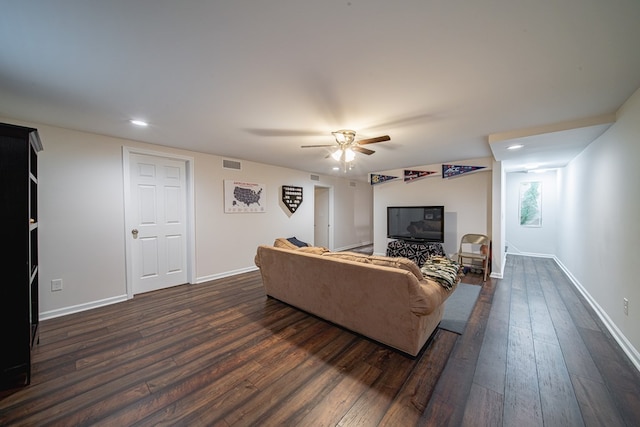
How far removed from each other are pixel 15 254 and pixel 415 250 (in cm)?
547

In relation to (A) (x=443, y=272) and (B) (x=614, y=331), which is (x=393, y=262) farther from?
(B) (x=614, y=331)

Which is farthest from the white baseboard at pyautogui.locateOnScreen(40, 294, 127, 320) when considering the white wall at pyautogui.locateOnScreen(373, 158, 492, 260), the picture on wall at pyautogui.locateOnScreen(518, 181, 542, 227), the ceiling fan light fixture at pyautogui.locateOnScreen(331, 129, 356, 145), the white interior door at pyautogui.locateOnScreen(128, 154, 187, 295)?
the picture on wall at pyautogui.locateOnScreen(518, 181, 542, 227)

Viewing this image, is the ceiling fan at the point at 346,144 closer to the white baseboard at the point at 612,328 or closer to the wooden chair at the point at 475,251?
the white baseboard at the point at 612,328

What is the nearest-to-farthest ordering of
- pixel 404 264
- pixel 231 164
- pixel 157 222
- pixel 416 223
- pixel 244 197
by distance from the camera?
pixel 404 264 → pixel 157 222 → pixel 231 164 → pixel 244 197 → pixel 416 223

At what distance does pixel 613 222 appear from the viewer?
2473 mm

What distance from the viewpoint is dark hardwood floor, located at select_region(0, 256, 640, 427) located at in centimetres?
149

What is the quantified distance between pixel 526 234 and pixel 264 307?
22.6 feet

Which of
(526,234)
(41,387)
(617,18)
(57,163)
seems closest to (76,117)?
(57,163)

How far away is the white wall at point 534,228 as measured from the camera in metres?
5.83

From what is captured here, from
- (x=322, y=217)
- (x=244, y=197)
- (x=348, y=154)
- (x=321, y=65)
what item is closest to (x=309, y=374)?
(x=321, y=65)

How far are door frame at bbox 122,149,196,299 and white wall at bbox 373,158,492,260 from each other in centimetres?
432

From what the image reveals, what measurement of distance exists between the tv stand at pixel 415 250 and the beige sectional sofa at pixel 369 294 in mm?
2587

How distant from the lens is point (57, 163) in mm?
2863

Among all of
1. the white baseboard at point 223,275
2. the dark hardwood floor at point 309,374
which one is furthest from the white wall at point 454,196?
the white baseboard at point 223,275
